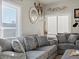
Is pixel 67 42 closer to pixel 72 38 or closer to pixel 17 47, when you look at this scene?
pixel 72 38

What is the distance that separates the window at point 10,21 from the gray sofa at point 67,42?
2061 millimetres

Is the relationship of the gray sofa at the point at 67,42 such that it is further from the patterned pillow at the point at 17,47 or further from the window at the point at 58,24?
the patterned pillow at the point at 17,47

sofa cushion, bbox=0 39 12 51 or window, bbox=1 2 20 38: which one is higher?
window, bbox=1 2 20 38

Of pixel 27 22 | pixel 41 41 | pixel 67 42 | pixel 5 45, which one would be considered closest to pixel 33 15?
pixel 27 22

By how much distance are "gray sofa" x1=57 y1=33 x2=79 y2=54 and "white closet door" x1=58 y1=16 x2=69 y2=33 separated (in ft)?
2.88

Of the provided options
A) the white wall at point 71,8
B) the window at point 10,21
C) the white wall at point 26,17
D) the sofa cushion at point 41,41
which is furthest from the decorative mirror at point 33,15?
the white wall at point 71,8

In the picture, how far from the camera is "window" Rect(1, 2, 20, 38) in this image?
4363 mm

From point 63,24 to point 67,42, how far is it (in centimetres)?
133

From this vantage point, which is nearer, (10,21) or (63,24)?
(10,21)

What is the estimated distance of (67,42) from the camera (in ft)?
20.5

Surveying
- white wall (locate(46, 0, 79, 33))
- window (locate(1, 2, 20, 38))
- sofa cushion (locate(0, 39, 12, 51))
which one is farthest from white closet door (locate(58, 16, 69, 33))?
sofa cushion (locate(0, 39, 12, 51))

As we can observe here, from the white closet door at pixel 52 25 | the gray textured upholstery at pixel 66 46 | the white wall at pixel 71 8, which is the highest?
the white wall at pixel 71 8

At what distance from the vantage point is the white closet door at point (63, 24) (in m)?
7.16

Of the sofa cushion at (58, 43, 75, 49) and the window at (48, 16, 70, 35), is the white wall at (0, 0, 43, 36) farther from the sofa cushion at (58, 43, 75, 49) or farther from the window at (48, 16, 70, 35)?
the sofa cushion at (58, 43, 75, 49)
